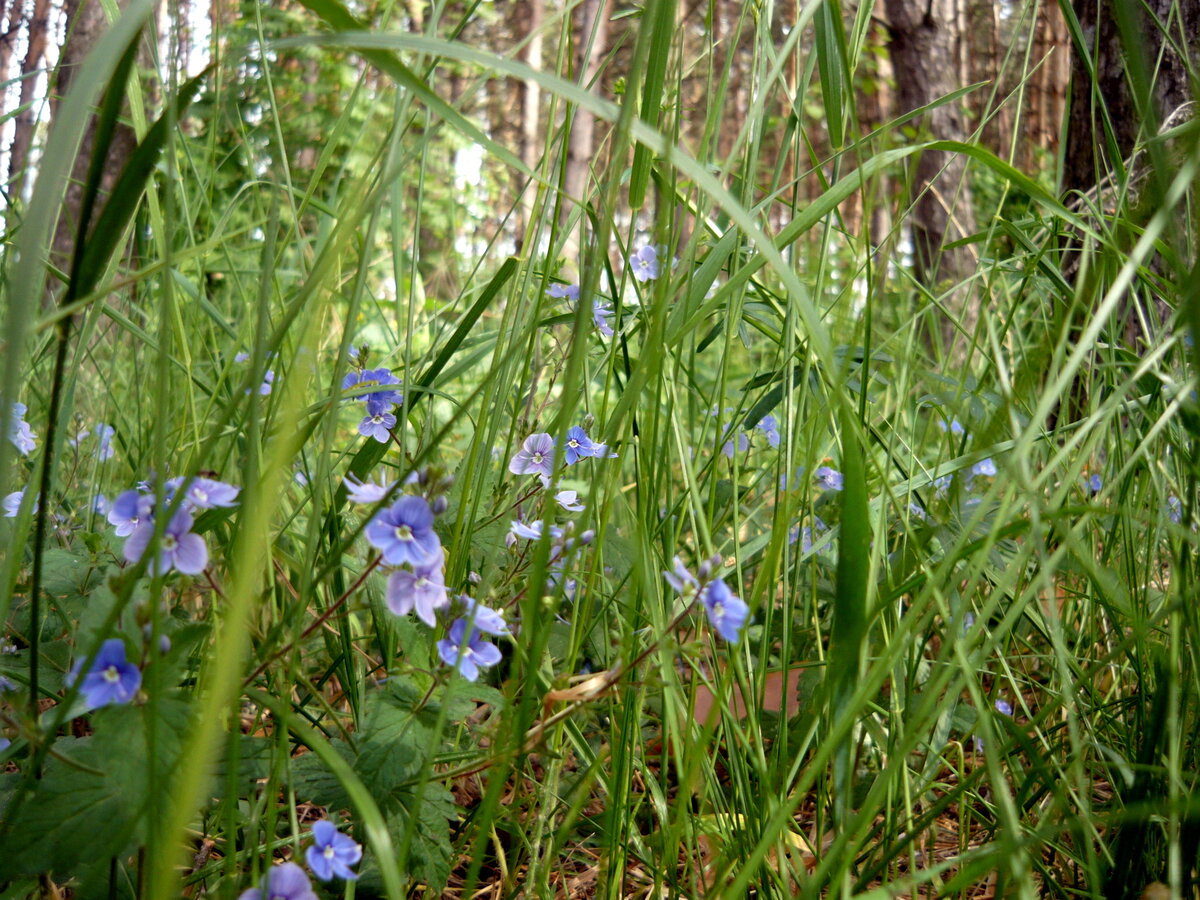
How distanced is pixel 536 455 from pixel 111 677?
1.68 ft

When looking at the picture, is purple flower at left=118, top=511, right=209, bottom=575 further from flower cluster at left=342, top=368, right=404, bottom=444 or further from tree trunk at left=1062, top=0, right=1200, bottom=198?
tree trunk at left=1062, top=0, right=1200, bottom=198

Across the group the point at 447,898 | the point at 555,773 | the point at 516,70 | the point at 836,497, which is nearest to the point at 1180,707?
the point at 836,497

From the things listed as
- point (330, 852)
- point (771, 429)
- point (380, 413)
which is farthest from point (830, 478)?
point (330, 852)

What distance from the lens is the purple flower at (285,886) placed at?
0.58 meters

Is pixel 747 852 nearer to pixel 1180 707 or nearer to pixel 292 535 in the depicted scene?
pixel 1180 707

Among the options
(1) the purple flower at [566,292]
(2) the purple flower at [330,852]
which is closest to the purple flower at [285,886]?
(2) the purple flower at [330,852]

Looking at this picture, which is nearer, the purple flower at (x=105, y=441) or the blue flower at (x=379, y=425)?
the blue flower at (x=379, y=425)

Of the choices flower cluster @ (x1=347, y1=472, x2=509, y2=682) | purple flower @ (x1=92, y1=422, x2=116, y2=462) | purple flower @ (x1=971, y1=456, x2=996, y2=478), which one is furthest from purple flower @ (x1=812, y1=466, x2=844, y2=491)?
purple flower @ (x1=92, y1=422, x2=116, y2=462)

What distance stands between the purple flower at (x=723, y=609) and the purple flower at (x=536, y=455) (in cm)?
35

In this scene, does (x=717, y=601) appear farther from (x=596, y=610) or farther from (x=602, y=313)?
(x=602, y=313)

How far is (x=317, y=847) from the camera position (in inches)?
25.1

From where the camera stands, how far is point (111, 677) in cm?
58

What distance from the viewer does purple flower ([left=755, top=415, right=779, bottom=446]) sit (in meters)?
1.55

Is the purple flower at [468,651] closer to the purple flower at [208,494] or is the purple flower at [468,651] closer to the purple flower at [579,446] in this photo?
the purple flower at [208,494]
